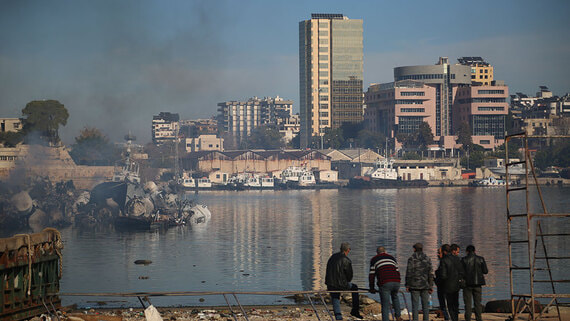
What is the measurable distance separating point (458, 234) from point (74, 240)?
29398mm

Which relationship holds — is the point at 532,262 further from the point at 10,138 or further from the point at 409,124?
the point at 409,124

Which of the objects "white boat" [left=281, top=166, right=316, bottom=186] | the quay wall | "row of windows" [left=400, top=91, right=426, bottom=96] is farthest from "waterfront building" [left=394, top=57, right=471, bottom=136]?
the quay wall

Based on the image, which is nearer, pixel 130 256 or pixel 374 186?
pixel 130 256

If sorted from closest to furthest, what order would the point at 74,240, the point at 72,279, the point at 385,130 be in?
the point at 72,279
the point at 74,240
the point at 385,130

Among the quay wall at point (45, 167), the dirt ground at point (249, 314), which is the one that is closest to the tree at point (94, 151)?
the quay wall at point (45, 167)

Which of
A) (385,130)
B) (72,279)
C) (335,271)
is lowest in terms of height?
(72,279)

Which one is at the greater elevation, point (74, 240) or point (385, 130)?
point (385, 130)

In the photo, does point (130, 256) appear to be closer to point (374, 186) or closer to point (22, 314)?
point (22, 314)

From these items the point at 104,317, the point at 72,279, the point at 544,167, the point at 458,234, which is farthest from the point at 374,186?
the point at 104,317

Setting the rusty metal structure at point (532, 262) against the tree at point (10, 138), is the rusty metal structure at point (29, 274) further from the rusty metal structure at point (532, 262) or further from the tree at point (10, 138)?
the tree at point (10, 138)

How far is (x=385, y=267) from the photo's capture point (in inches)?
648

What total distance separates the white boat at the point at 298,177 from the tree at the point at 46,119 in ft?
206

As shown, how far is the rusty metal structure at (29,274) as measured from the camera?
17.8 m

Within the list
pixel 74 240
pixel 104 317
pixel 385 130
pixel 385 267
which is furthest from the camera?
pixel 385 130
